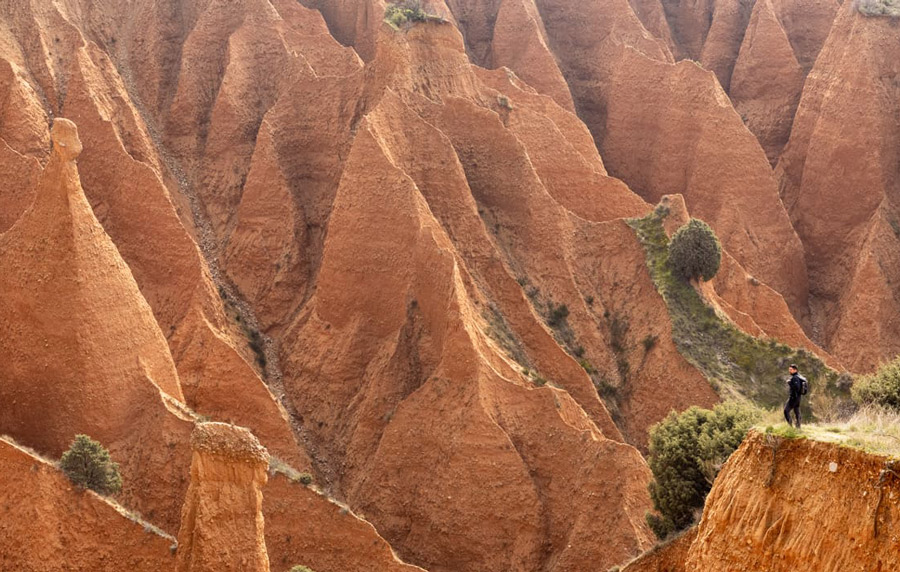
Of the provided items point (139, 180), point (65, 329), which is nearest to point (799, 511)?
point (65, 329)

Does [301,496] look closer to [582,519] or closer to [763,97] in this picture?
[582,519]

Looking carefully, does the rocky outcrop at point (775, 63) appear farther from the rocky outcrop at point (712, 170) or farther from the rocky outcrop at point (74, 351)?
the rocky outcrop at point (74, 351)

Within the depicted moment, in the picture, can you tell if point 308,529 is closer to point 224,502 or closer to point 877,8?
point 224,502

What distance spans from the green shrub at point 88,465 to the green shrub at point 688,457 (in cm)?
1354

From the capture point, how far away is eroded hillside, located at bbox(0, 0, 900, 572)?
103ft

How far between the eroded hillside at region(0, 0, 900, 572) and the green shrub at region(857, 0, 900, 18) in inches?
20.7

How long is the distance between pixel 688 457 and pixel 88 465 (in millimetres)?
14632

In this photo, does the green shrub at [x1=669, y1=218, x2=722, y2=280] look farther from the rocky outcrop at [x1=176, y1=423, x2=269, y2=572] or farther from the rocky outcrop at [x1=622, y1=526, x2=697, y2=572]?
the rocky outcrop at [x1=176, y1=423, x2=269, y2=572]

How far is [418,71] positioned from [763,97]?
2609 centimetres

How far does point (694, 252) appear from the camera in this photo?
4131 centimetres

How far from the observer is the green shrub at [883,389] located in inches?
995

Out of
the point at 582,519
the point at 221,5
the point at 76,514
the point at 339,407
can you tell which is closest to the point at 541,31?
the point at 221,5

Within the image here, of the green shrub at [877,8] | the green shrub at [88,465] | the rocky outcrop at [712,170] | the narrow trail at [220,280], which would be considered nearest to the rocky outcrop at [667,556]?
the green shrub at [88,465]

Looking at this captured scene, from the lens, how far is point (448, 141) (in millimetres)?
41125
